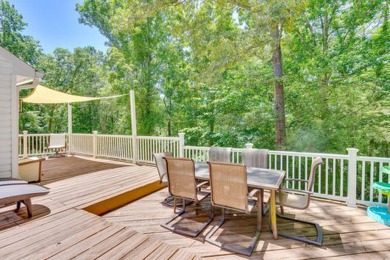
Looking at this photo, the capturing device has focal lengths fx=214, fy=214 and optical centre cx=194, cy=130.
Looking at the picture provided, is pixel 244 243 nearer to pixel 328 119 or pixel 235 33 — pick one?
pixel 328 119

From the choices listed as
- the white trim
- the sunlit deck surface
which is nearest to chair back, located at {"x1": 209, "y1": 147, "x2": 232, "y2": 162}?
the sunlit deck surface

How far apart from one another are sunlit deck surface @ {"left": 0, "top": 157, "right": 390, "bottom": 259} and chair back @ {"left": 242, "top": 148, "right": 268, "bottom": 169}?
0.96m

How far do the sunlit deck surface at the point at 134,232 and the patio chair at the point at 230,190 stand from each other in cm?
10

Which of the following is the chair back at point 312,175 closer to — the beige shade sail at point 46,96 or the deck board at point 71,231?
the deck board at point 71,231

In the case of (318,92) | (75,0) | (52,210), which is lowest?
(52,210)

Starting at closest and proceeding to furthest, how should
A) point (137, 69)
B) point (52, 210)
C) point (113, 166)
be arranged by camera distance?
point (52, 210), point (113, 166), point (137, 69)

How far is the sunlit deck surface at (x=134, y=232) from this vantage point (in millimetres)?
2303

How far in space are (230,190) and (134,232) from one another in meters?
1.33

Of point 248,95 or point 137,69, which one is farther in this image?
point 137,69

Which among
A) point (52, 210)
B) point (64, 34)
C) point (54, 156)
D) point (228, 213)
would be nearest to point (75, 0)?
point (64, 34)

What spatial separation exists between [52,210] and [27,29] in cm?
1897

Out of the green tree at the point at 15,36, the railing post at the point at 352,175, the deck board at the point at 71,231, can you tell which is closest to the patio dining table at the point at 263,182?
the deck board at the point at 71,231

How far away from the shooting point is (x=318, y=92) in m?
6.65

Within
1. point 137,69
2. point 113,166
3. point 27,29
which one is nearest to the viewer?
point 113,166
